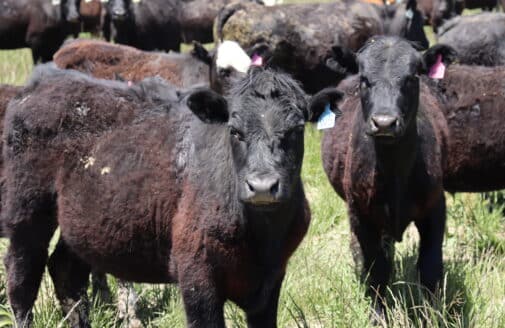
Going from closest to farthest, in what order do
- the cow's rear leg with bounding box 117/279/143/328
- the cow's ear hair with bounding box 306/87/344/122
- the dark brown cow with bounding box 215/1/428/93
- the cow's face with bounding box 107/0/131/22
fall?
the cow's ear hair with bounding box 306/87/344/122
the cow's rear leg with bounding box 117/279/143/328
the dark brown cow with bounding box 215/1/428/93
the cow's face with bounding box 107/0/131/22

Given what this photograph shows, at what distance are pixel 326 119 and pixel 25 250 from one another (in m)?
1.96

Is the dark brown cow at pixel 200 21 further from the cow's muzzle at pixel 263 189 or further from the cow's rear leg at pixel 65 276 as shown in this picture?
the cow's muzzle at pixel 263 189

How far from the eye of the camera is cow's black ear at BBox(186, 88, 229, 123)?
13.1 feet

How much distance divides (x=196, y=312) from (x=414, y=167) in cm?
209

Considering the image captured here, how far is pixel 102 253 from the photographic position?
4.43 meters

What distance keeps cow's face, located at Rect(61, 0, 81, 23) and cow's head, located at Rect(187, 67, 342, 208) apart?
40.8 feet

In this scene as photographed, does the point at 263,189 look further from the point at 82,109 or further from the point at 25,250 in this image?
the point at 25,250

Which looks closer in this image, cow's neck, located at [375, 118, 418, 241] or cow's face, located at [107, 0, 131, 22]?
cow's neck, located at [375, 118, 418, 241]

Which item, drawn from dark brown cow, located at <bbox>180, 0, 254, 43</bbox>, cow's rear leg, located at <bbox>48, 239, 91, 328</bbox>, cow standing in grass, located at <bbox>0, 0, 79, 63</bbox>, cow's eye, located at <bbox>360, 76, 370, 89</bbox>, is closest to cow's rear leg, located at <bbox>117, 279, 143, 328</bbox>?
cow's rear leg, located at <bbox>48, 239, 91, 328</bbox>

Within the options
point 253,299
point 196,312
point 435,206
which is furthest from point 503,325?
point 196,312

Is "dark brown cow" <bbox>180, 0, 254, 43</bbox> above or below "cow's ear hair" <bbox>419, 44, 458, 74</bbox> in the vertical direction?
above

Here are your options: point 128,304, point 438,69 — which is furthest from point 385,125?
point 128,304

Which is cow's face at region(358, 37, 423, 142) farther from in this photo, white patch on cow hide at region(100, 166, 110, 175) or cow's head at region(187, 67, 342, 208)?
white patch on cow hide at region(100, 166, 110, 175)

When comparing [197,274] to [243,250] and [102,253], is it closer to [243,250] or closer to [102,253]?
[243,250]
